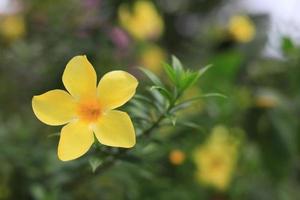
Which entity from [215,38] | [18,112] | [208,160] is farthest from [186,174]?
[215,38]

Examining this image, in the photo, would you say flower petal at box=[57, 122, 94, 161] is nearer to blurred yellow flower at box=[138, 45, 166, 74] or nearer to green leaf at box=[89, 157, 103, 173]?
green leaf at box=[89, 157, 103, 173]

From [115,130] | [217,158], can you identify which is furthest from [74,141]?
[217,158]

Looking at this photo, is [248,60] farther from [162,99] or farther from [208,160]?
[162,99]

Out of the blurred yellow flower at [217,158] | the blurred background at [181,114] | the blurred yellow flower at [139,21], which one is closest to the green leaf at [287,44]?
the blurred background at [181,114]

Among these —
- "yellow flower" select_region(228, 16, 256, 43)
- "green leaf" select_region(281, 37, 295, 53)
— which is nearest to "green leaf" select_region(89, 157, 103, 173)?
"green leaf" select_region(281, 37, 295, 53)

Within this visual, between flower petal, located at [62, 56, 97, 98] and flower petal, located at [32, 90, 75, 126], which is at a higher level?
flower petal, located at [62, 56, 97, 98]
